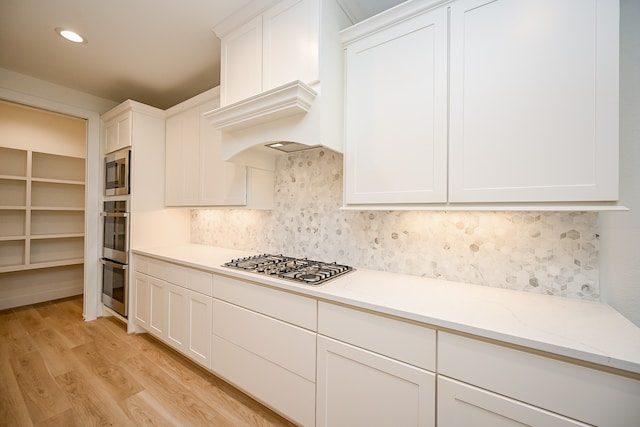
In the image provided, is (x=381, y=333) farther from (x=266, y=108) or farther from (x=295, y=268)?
(x=266, y=108)

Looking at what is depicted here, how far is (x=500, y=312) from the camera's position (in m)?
1.04

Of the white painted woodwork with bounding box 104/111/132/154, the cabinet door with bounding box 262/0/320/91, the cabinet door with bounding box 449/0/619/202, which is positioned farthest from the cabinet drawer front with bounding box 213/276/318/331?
the white painted woodwork with bounding box 104/111/132/154

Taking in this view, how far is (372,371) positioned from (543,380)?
1.98ft

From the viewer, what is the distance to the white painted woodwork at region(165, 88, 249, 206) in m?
2.18

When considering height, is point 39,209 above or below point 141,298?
above

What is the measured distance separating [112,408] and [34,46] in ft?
9.34

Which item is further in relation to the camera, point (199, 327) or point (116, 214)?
point (116, 214)

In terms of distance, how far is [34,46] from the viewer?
2123 mm

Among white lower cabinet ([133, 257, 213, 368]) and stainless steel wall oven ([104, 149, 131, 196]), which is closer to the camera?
white lower cabinet ([133, 257, 213, 368])

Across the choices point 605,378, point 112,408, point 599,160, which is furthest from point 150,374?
point 599,160

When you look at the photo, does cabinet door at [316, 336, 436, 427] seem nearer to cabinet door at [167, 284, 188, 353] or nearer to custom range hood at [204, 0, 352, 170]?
custom range hood at [204, 0, 352, 170]

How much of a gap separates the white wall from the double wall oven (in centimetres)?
349

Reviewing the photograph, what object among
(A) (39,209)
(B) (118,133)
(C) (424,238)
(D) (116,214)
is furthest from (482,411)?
(A) (39,209)

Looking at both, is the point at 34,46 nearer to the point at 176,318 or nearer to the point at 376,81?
the point at 176,318
